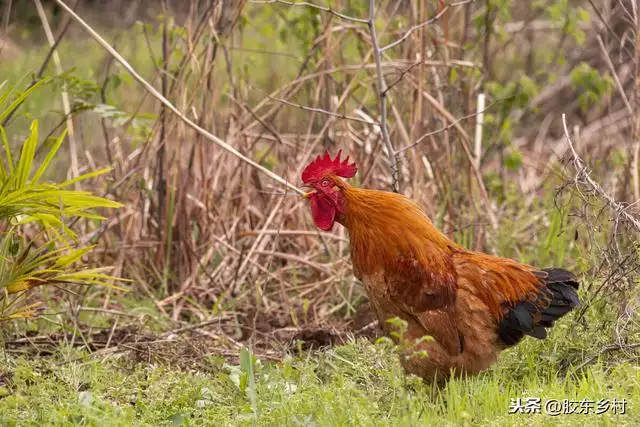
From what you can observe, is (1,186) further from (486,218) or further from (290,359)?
(486,218)

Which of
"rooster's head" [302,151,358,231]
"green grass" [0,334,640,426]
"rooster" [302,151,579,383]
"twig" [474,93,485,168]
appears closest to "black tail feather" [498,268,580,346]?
"rooster" [302,151,579,383]

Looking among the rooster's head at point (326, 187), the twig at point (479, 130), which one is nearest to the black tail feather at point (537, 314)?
the rooster's head at point (326, 187)

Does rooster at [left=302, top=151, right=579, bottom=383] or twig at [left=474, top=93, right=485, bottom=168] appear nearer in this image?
rooster at [left=302, top=151, right=579, bottom=383]

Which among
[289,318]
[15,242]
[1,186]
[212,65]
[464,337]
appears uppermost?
[212,65]

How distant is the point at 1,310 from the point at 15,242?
0.40m

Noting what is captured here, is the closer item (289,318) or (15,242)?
(15,242)

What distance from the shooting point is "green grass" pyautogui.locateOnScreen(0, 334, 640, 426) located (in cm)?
395

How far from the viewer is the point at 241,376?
4465 millimetres

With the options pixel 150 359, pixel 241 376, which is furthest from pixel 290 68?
pixel 241 376

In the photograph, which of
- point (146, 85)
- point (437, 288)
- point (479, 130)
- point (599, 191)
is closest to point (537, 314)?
point (437, 288)

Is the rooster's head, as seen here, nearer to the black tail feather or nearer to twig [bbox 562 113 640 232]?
the black tail feather

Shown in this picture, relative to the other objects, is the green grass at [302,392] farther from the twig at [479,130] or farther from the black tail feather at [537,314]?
the twig at [479,130]

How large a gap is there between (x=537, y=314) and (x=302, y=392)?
1.18 metres

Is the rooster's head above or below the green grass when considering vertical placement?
above
